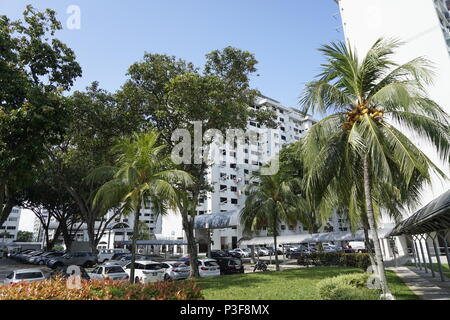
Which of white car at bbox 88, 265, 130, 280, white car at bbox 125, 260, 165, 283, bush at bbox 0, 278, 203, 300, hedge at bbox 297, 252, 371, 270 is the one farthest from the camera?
hedge at bbox 297, 252, 371, 270

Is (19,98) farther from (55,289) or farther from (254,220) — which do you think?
(254,220)

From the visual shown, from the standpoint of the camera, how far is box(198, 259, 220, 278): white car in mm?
19906

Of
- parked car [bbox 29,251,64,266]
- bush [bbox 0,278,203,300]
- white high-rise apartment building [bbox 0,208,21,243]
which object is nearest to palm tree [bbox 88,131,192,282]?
bush [bbox 0,278,203,300]

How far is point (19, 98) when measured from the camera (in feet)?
45.3

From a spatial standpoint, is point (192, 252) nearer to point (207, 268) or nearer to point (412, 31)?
point (207, 268)

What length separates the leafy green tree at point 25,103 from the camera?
12.2 meters

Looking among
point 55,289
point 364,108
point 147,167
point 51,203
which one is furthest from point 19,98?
point 51,203

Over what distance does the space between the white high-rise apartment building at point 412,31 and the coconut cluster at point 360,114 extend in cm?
2112

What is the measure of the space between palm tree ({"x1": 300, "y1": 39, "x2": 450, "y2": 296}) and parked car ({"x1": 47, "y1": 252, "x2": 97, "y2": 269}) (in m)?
27.7

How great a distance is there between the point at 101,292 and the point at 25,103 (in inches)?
412

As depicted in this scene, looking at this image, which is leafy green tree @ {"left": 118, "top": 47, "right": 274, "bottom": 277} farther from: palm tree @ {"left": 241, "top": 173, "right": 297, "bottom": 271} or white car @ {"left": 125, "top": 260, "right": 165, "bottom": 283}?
palm tree @ {"left": 241, "top": 173, "right": 297, "bottom": 271}

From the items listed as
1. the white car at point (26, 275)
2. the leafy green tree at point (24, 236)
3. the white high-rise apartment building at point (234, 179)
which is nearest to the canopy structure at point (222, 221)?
the white car at point (26, 275)
